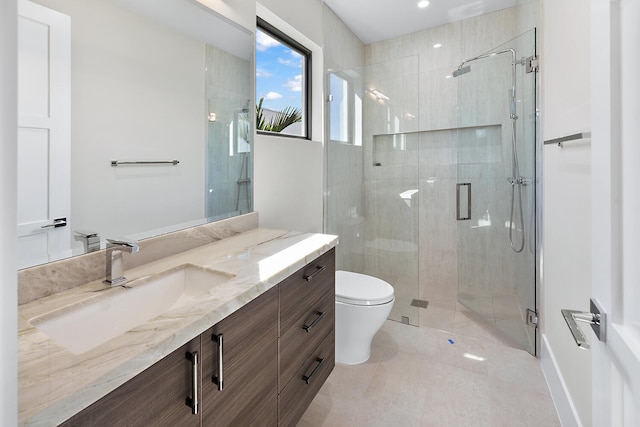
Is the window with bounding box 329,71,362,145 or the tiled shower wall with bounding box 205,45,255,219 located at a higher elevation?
the window with bounding box 329,71,362,145

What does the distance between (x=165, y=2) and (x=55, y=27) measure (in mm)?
521

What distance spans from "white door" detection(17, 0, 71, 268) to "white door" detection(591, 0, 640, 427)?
56.0 inches

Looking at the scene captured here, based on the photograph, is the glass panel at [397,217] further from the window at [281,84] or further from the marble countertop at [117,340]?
the marble countertop at [117,340]

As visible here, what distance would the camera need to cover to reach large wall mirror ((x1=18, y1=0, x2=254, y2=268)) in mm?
960

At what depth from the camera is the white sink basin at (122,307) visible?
0.86 m

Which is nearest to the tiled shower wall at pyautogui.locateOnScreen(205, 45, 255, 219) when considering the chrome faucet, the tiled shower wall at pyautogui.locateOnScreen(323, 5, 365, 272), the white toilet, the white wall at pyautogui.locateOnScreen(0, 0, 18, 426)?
the chrome faucet

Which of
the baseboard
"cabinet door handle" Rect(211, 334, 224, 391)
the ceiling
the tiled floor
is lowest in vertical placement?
the tiled floor

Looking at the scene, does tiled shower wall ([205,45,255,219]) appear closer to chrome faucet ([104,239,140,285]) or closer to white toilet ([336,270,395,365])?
chrome faucet ([104,239,140,285])

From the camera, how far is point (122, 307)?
1.00m

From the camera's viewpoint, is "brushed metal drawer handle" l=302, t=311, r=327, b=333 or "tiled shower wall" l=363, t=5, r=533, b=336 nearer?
"brushed metal drawer handle" l=302, t=311, r=327, b=333

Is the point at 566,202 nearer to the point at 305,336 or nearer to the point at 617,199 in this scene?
the point at 617,199

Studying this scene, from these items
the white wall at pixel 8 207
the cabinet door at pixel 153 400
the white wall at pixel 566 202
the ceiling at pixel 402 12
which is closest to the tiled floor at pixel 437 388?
the white wall at pixel 566 202

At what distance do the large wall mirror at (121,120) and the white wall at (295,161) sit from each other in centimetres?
32

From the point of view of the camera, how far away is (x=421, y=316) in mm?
2709
